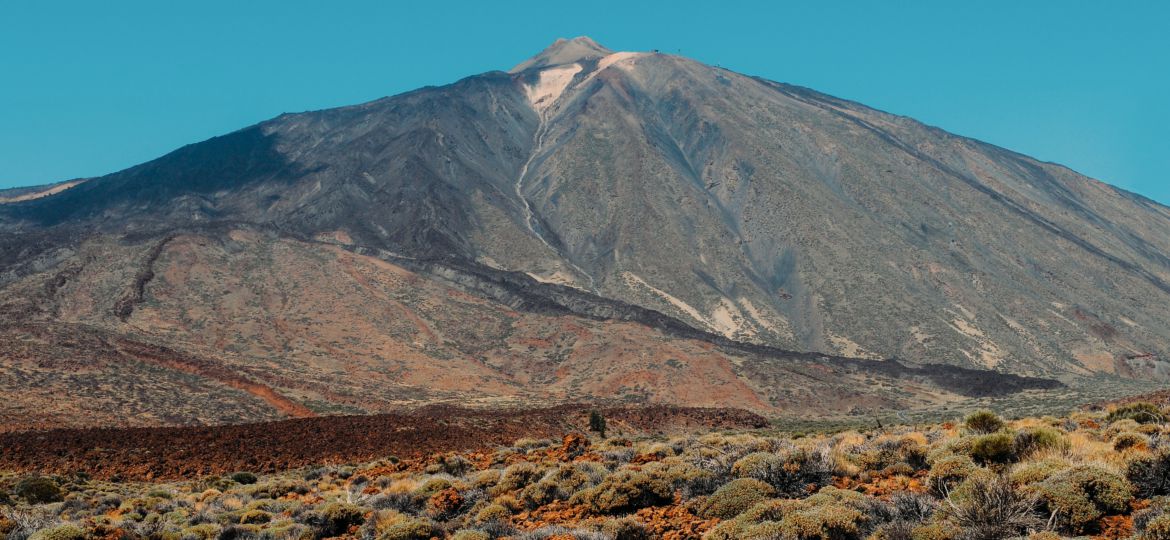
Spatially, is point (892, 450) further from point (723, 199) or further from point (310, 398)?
point (723, 199)

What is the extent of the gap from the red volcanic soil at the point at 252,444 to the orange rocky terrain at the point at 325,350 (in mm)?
10685

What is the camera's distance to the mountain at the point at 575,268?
226 ft

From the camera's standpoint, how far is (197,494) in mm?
20516

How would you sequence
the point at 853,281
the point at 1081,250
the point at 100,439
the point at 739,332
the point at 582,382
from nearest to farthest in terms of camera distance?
the point at 100,439, the point at 582,382, the point at 739,332, the point at 853,281, the point at 1081,250

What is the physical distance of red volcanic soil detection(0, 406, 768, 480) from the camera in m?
27.7

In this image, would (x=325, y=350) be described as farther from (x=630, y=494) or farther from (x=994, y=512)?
(x=994, y=512)

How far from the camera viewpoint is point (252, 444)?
31000 mm

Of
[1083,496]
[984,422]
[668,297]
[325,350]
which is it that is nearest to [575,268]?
[668,297]

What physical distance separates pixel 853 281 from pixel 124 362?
9883 cm

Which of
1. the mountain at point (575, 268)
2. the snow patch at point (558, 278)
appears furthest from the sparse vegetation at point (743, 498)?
the snow patch at point (558, 278)

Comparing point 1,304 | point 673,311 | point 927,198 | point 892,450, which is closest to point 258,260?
point 1,304

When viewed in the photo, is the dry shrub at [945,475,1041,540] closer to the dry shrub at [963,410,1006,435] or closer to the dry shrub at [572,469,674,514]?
the dry shrub at [572,469,674,514]

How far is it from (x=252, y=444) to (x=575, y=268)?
98.8 metres

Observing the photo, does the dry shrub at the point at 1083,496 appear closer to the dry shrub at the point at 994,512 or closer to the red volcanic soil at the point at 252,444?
the dry shrub at the point at 994,512
